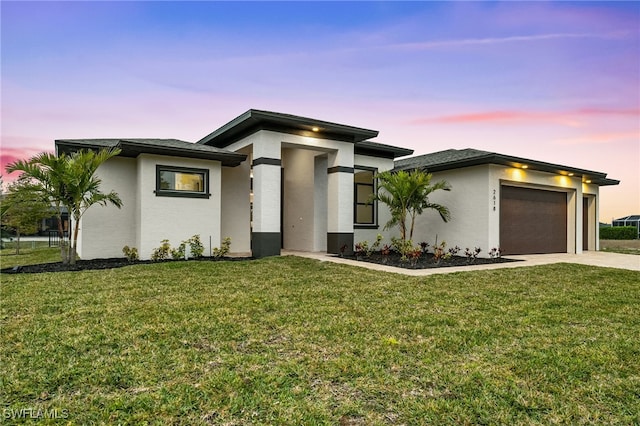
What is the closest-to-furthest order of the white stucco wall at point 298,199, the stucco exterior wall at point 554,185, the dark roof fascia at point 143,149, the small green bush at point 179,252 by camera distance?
the dark roof fascia at point 143,149
the small green bush at point 179,252
the stucco exterior wall at point 554,185
the white stucco wall at point 298,199

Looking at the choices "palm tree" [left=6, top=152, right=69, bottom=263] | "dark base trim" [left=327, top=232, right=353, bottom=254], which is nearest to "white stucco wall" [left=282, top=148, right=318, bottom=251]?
"dark base trim" [left=327, top=232, right=353, bottom=254]

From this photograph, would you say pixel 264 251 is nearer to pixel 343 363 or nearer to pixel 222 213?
pixel 222 213

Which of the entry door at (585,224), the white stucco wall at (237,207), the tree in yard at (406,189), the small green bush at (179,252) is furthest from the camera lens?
the entry door at (585,224)

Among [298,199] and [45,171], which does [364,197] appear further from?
[45,171]

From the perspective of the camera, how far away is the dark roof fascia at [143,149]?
409 inches

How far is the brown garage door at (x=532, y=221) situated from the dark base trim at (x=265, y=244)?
7.77 meters

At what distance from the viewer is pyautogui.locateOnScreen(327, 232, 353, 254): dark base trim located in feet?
41.5

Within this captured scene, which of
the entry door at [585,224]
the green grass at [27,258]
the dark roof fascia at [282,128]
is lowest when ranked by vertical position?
the green grass at [27,258]

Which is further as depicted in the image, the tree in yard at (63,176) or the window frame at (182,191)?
the window frame at (182,191)

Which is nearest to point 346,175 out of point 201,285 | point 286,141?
point 286,141

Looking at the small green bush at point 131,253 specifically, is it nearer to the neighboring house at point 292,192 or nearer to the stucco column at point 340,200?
the neighboring house at point 292,192

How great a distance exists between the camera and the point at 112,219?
11.4 metres

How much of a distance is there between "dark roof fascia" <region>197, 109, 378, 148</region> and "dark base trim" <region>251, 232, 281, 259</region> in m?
3.29

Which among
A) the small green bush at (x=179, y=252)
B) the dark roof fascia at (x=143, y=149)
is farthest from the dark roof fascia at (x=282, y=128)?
the small green bush at (x=179, y=252)
